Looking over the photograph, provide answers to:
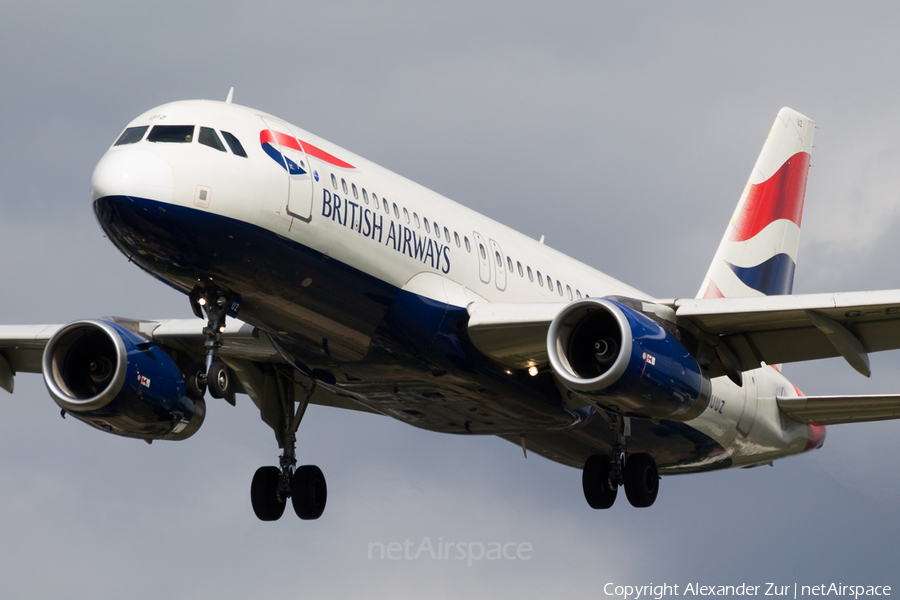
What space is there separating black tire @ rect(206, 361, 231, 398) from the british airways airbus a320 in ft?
0.14

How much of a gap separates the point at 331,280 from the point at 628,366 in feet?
A: 16.9

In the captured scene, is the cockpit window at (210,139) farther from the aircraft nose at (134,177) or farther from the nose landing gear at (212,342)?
the nose landing gear at (212,342)

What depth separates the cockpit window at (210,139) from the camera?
2036 cm

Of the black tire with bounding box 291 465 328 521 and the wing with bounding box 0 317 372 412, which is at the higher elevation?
the wing with bounding box 0 317 372 412

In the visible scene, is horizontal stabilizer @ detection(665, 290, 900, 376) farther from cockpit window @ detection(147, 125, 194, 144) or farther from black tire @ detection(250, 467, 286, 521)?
black tire @ detection(250, 467, 286, 521)

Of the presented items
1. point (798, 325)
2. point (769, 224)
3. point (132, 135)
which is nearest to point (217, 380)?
point (132, 135)

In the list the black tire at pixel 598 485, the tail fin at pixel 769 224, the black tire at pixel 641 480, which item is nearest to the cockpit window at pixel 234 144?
the black tire at pixel 598 485

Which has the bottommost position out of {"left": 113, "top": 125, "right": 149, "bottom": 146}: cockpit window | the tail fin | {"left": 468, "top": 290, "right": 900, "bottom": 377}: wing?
{"left": 468, "top": 290, "right": 900, "bottom": 377}: wing

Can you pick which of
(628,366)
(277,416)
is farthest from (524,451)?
(628,366)

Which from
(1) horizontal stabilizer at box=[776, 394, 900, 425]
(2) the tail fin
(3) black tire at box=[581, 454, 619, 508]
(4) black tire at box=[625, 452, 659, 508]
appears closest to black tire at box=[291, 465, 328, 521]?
(3) black tire at box=[581, 454, 619, 508]

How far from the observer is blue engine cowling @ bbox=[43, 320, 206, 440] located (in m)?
25.8

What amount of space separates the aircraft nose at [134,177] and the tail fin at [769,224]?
17.0 metres

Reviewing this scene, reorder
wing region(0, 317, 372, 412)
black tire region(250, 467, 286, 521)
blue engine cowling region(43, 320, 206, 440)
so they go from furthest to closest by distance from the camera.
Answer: black tire region(250, 467, 286, 521) → wing region(0, 317, 372, 412) → blue engine cowling region(43, 320, 206, 440)

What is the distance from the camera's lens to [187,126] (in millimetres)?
20500
